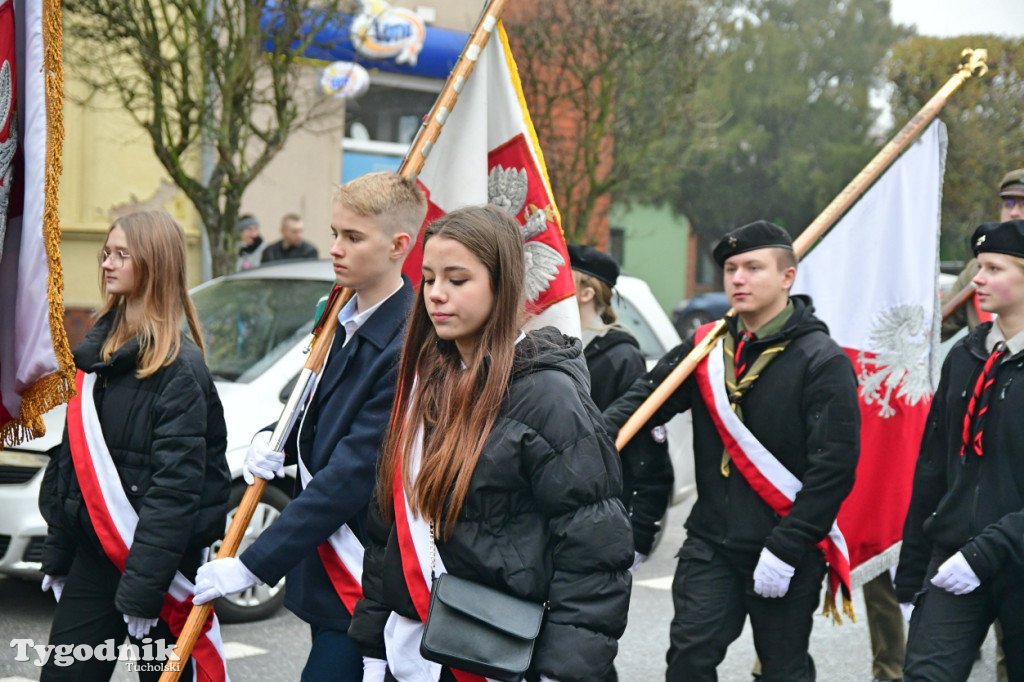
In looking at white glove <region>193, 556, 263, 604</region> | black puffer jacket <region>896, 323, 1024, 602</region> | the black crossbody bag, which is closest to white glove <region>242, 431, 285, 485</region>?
white glove <region>193, 556, 263, 604</region>

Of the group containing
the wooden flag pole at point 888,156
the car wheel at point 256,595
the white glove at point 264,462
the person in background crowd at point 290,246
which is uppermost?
the wooden flag pole at point 888,156

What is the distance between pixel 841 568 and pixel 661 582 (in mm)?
3057

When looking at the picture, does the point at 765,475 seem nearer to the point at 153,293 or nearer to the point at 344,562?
the point at 344,562

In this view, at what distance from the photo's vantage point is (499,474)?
2633 millimetres

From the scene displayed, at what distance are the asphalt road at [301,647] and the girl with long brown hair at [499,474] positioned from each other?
2732 millimetres

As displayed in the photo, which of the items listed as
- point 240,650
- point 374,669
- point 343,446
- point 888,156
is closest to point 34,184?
point 343,446

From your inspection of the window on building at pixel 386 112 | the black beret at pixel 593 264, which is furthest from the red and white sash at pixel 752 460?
the window on building at pixel 386 112

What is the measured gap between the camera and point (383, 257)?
133 inches

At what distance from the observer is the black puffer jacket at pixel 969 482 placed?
375 centimetres

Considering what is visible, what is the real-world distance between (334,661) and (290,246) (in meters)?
9.01

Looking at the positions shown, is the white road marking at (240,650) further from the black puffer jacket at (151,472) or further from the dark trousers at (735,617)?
the dark trousers at (735,617)

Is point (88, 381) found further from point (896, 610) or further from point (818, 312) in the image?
point (896, 610)

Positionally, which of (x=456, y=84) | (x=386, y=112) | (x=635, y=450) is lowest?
(x=635, y=450)

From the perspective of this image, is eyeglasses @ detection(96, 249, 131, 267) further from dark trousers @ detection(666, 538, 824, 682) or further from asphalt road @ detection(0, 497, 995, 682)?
dark trousers @ detection(666, 538, 824, 682)
